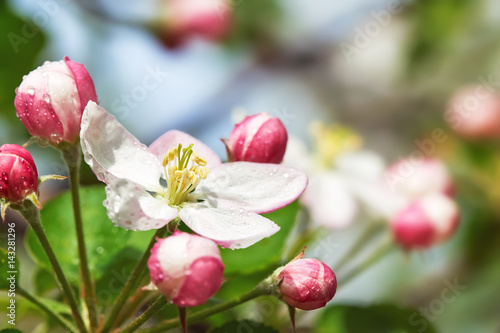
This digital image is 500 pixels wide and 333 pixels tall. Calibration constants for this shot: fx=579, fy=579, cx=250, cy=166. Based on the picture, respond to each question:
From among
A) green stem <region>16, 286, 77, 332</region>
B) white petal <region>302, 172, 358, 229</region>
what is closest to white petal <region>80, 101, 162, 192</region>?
green stem <region>16, 286, 77, 332</region>

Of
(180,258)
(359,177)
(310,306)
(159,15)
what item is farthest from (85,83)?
(159,15)

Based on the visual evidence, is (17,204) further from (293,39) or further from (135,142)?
(293,39)

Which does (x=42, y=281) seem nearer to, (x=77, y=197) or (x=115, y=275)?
(x=115, y=275)

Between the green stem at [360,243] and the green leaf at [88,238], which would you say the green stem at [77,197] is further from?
the green stem at [360,243]

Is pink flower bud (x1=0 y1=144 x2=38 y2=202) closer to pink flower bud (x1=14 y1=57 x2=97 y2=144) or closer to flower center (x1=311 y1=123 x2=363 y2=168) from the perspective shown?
pink flower bud (x1=14 y1=57 x2=97 y2=144)

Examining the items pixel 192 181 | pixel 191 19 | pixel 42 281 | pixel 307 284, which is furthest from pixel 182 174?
pixel 191 19

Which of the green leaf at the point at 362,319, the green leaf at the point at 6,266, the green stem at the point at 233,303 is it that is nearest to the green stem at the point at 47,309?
the green leaf at the point at 6,266
